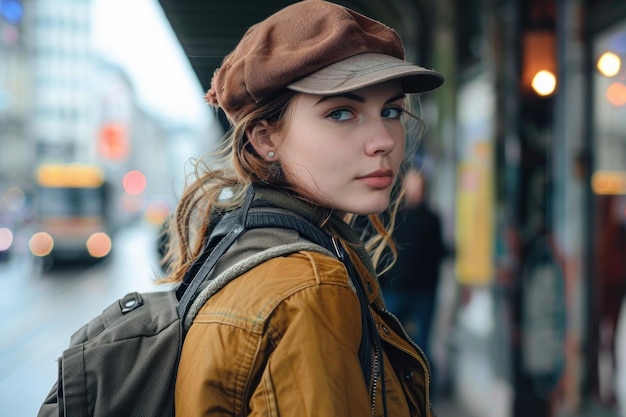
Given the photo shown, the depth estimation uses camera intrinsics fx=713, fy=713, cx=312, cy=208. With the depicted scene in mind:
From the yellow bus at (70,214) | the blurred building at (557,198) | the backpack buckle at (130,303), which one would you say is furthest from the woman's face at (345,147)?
the yellow bus at (70,214)

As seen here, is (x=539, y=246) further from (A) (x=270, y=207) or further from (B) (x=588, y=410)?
(A) (x=270, y=207)

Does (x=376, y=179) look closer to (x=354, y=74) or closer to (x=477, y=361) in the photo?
(x=354, y=74)

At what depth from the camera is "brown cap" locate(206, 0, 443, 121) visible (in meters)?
1.19

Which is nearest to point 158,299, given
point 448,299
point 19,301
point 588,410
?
point 588,410

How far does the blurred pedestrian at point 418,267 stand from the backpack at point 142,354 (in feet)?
13.4

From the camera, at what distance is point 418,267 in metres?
5.35

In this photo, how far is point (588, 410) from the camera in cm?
528

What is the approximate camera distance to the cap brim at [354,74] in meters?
1.17

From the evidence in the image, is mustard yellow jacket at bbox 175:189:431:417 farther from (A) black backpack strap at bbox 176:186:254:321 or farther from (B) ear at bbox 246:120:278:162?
(B) ear at bbox 246:120:278:162

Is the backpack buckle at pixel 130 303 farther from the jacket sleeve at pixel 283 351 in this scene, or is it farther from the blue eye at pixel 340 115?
the blue eye at pixel 340 115

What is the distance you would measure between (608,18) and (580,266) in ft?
6.13

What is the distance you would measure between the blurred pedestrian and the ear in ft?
13.0

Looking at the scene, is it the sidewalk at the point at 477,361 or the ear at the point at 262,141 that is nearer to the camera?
the ear at the point at 262,141

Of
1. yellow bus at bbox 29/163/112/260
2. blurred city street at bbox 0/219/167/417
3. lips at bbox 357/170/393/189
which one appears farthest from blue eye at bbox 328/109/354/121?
yellow bus at bbox 29/163/112/260
